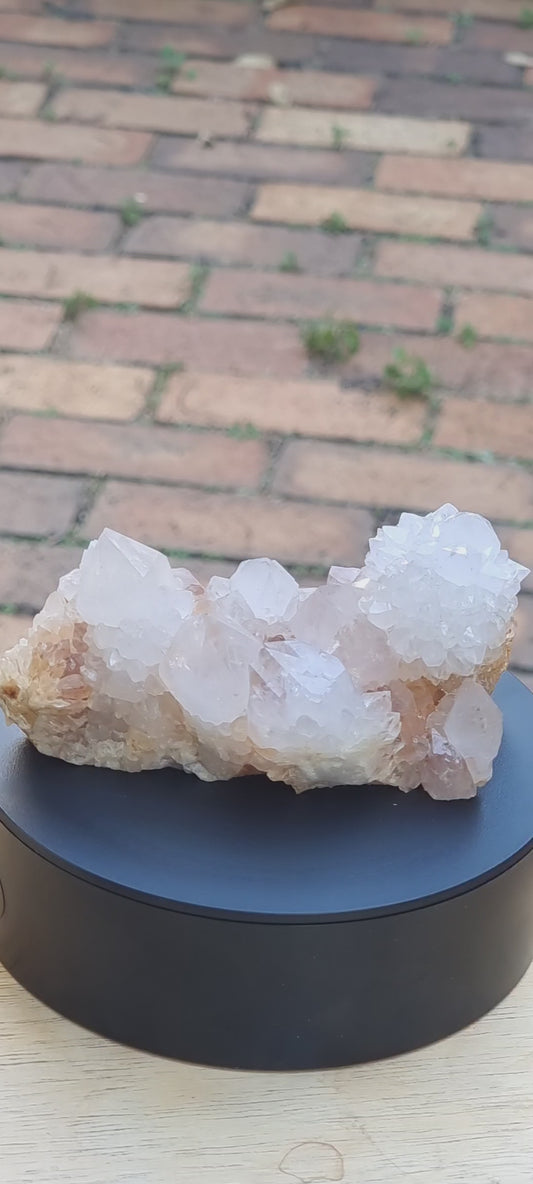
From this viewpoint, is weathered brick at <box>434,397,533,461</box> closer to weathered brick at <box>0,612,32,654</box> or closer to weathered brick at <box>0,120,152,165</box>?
weathered brick at <box>0,612,32,654</box>

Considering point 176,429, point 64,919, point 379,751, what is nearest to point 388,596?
point 379,751

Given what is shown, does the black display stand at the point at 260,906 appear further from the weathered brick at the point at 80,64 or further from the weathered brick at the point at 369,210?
the weathered brick at the point at 80,64

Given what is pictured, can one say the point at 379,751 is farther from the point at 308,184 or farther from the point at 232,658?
the point at 308,184

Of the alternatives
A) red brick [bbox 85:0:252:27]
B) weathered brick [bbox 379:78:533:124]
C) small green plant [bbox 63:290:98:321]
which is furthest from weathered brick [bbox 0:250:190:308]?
red brick [bbox 85:0:252:27]

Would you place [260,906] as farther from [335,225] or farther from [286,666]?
[335,225]

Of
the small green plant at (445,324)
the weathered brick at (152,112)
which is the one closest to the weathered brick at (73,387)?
the small green plant at (445,324)
